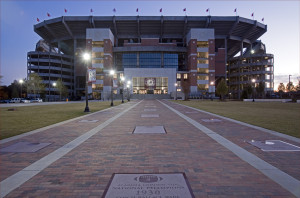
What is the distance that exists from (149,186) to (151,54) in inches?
3309

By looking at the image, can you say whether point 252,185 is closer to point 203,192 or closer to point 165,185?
point 203,192

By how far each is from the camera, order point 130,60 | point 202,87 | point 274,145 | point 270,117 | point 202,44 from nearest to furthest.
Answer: point 274,145 < point 270,117 < point 202,44 < point 202,87 < point 130,60

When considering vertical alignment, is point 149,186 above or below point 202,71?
below

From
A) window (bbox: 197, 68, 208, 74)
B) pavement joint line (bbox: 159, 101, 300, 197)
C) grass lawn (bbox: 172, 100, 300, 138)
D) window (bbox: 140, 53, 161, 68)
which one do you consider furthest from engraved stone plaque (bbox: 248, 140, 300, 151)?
window (bbox: 140, 53, 161, 68)

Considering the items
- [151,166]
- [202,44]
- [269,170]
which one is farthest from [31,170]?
[202,44]

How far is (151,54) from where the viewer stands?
83938 millimetres

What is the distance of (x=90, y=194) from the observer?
2.88m

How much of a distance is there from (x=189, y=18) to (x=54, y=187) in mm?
81491

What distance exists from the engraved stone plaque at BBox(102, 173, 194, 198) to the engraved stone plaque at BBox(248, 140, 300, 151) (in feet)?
10.8

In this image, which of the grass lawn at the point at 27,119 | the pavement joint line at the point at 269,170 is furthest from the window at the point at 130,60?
the pavement joint line at the point at 269,170

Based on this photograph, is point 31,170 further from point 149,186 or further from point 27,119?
point 27,119

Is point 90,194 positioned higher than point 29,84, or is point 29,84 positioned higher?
point 29,84

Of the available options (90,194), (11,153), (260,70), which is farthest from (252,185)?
(260,70)

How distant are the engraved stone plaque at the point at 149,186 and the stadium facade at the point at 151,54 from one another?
219 ft
